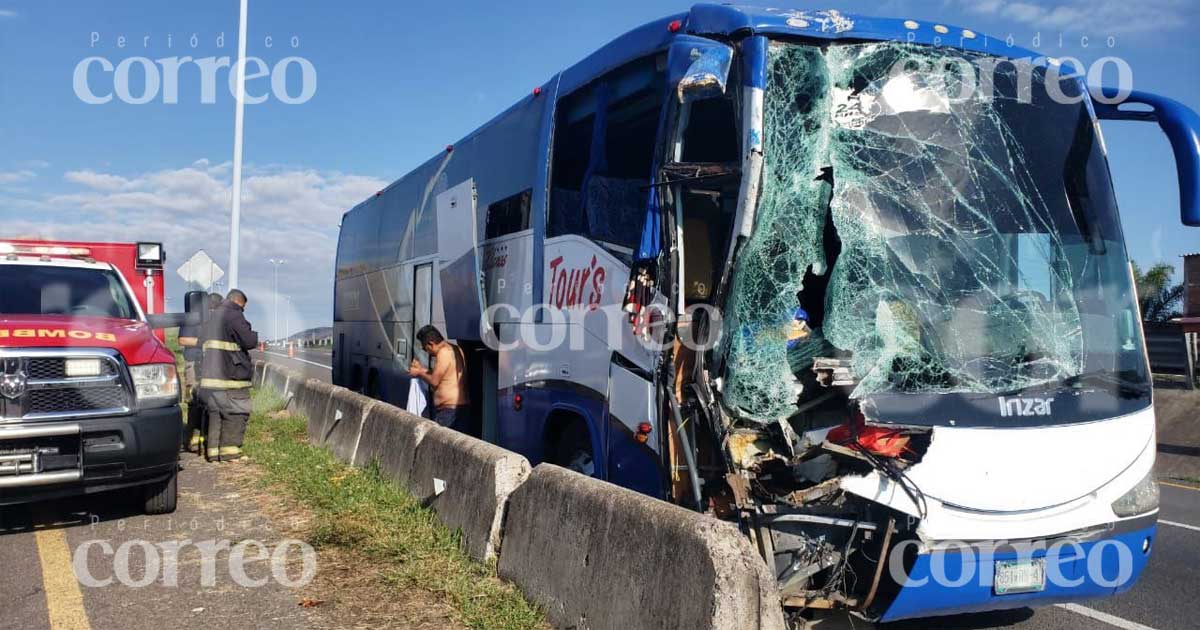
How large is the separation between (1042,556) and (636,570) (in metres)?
2.04

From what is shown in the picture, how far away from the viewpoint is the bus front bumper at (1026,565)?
432 centimetres

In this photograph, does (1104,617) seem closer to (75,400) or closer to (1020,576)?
(1020,576)

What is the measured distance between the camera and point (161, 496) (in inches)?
294

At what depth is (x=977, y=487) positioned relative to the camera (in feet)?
14.3

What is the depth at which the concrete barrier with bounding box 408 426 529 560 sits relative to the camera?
564 centimetres

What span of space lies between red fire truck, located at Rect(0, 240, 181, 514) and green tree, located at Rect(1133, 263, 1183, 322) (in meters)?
23.9

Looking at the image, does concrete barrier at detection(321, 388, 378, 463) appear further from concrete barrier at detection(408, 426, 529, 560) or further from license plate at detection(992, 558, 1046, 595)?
license plate at detection(992, 558, 1046, 595)

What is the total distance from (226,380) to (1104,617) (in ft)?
28.0

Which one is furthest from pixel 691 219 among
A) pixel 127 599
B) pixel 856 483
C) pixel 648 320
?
pixel 127 599

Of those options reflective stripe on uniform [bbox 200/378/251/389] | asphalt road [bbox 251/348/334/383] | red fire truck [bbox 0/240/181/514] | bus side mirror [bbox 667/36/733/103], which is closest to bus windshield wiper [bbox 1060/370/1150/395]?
bus side mirror [bbox 667/36/733/103]

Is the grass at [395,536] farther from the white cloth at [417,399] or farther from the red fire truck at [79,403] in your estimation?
the red fire truck at [79,403]

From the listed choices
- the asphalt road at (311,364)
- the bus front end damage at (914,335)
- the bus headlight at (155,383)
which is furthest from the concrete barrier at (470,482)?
the asphalt road at (311,364)

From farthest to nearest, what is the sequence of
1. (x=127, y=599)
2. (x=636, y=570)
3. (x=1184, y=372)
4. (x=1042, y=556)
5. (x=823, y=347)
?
1. (x=1184, y=372)
2. (x=127, y=599)
3. (x=823, y=347)
4. (x=1042, y=556)
5. (x=636, y=570)

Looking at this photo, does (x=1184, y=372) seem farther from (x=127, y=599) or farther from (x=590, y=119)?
(x=127, y=599)
